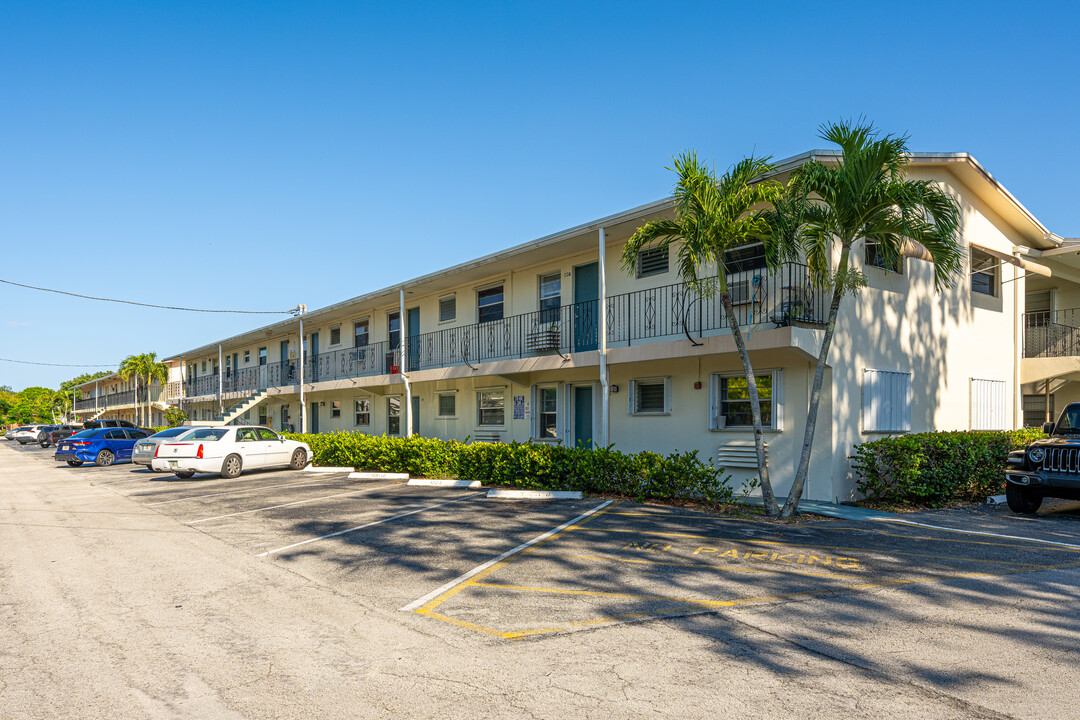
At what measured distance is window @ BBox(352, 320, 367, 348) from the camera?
86.4 feet

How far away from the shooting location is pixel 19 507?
13.9 metres

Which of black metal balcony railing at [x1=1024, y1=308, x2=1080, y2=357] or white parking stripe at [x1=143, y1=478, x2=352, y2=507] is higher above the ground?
black metal balcony railing at [x1=1024, y1=308, x2=1080, y2=357]

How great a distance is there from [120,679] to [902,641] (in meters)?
5.54

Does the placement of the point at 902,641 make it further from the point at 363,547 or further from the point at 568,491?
the point at 568,491

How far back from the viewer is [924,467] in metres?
12.1

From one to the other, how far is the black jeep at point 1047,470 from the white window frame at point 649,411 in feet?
20.5

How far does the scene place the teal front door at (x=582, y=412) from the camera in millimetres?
17125

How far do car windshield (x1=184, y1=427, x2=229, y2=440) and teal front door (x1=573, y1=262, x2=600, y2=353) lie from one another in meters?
10.5

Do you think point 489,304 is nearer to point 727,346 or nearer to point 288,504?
point 288,504

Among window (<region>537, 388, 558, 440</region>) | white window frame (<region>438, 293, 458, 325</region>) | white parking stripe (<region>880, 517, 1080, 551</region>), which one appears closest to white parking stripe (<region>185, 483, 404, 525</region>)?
window (<region>537, 388, 558, 440</region>)

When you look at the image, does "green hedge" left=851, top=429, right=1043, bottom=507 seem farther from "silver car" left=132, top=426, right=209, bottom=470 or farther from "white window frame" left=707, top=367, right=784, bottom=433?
"silver car" left=132, top=426, right=209, bottom=470

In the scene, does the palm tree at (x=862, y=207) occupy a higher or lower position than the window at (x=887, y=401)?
higher

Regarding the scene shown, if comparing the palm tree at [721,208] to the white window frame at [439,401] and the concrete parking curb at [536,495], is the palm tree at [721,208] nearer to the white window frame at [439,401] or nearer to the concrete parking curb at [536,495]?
the concrete parking curb at [536,495]

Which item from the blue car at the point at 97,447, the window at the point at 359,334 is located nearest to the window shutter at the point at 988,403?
the window at the point at 359,334
